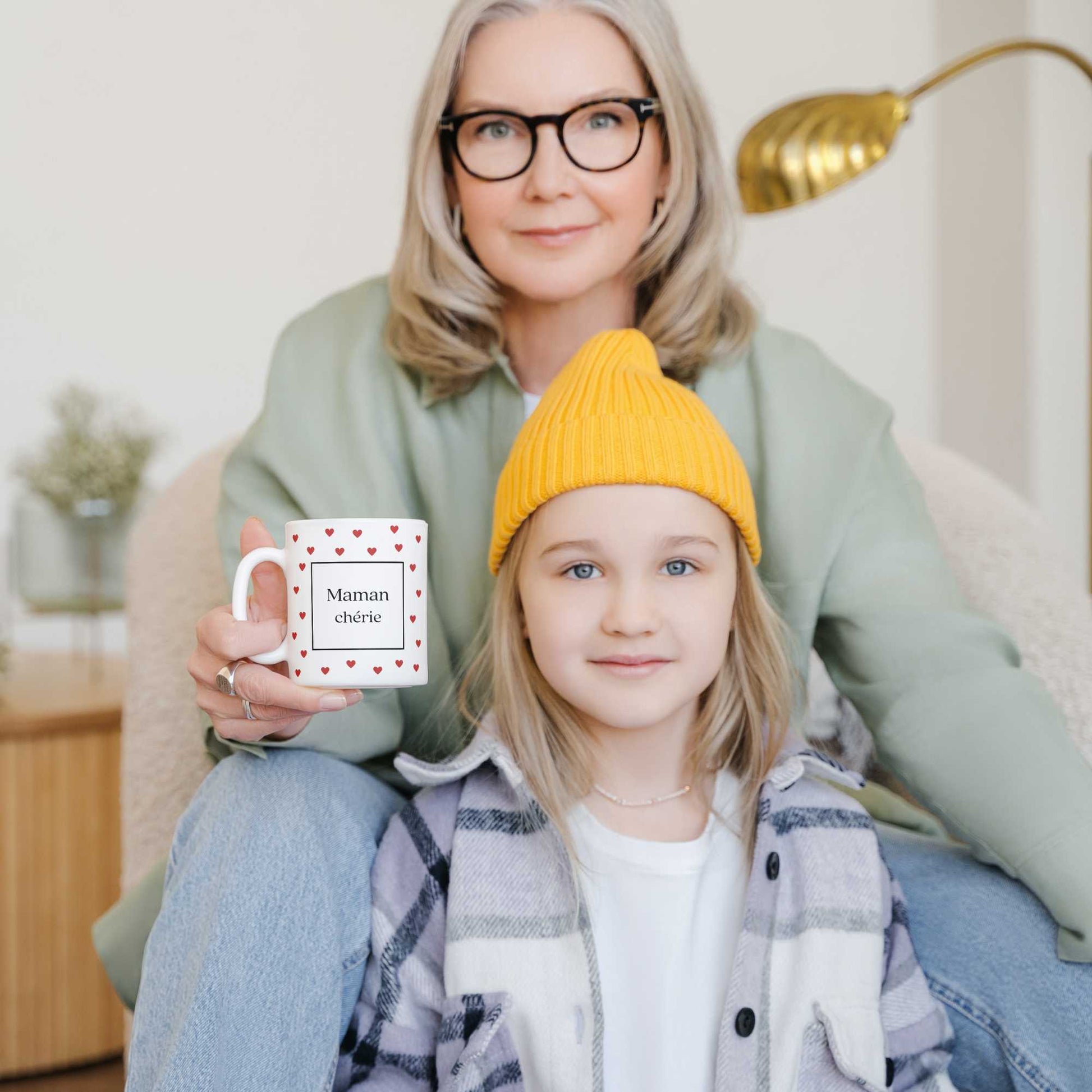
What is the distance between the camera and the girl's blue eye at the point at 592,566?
1.04 meters

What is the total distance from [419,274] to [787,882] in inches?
26.6

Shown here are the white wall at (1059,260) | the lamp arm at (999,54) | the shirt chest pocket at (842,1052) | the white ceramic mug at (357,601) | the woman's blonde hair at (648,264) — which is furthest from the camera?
the white wall at (1059,260)

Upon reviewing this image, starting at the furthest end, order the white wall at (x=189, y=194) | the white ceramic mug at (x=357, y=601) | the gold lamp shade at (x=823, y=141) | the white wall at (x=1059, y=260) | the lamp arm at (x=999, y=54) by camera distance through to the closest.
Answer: the white wall at (x=1059, y=260), the white wall at (x=189, y=194), the lamp arm at (x=999, y=54), the gold lamp shade at (x=823, y=141), the white ceramic mug at (x=357, y=601)

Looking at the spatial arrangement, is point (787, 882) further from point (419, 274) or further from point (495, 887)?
point (419, 274)

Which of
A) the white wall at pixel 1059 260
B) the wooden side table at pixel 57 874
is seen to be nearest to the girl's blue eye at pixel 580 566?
the wooden side table at pixel 57 874

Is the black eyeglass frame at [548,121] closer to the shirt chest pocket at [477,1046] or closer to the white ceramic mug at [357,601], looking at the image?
the white ceramic mug at [357,601]

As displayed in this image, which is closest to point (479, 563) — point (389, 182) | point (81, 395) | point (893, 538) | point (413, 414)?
point (413, 414)

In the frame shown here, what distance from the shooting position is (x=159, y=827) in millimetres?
1299

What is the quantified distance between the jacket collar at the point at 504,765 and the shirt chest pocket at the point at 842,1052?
0.60 ft

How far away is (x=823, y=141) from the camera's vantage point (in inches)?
65.6

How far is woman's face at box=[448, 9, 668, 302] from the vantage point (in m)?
1.17

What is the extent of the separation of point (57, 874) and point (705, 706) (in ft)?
3.60

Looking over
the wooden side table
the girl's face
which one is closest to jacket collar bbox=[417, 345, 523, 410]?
the girl's face

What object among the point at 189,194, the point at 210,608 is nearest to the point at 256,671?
the point at 210,608
